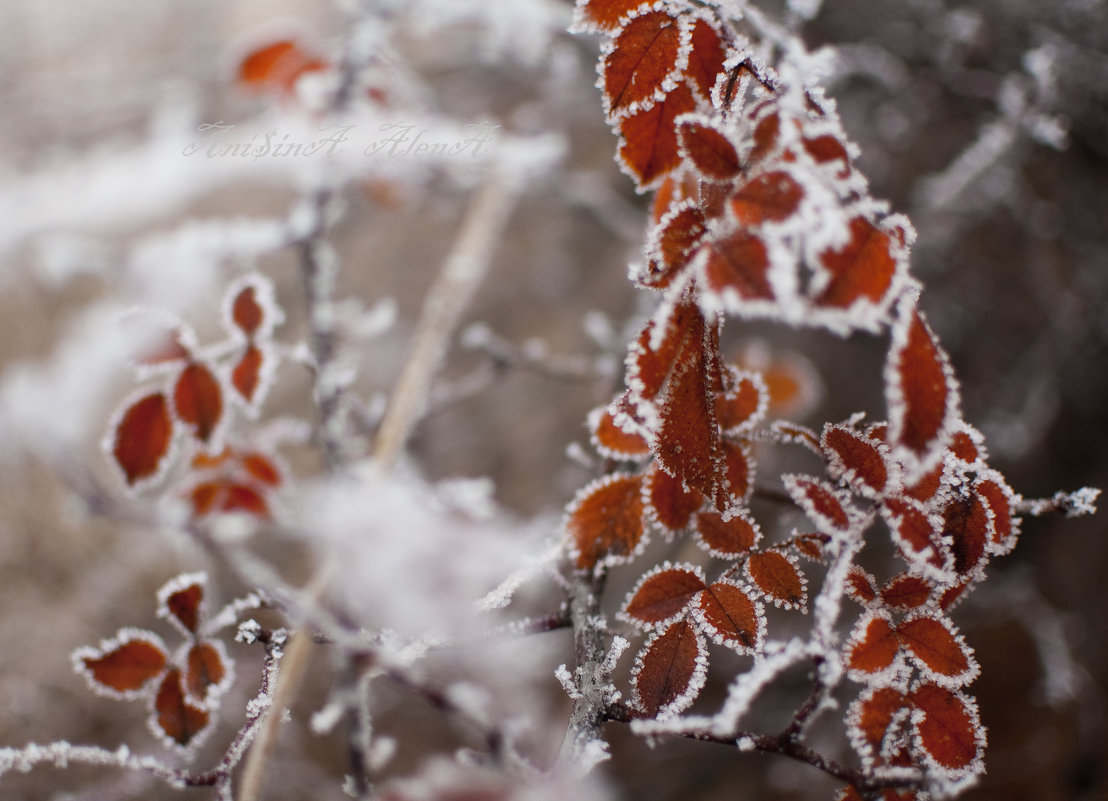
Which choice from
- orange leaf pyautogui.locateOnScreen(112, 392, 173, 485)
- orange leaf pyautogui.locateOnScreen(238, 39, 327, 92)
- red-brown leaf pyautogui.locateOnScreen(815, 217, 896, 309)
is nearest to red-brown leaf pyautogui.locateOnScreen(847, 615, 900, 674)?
red-brown leaf pyautogui.locateOnScreen(815, 217, 896, 309)

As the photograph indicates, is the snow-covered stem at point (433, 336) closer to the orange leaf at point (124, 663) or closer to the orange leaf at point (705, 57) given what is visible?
the orange leaf at point (124, 663)

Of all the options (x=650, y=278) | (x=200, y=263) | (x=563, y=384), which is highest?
(x=563, y=384)

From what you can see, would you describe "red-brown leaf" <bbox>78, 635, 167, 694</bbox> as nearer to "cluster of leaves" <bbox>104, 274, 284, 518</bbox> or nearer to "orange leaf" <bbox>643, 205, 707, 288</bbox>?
"cluster of leaves" <bbox>104, 274, 284, 518</bbox>

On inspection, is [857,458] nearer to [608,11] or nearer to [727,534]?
[727,534]

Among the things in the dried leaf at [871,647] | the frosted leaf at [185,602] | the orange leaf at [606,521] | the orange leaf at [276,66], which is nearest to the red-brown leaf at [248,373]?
the frosted leaf at [185,602]

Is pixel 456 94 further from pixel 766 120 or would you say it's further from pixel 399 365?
pixel 766 120

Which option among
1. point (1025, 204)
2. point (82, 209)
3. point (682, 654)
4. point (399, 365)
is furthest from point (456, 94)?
point (682, 654)

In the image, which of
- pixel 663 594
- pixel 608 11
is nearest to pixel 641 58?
pixel 608 11
